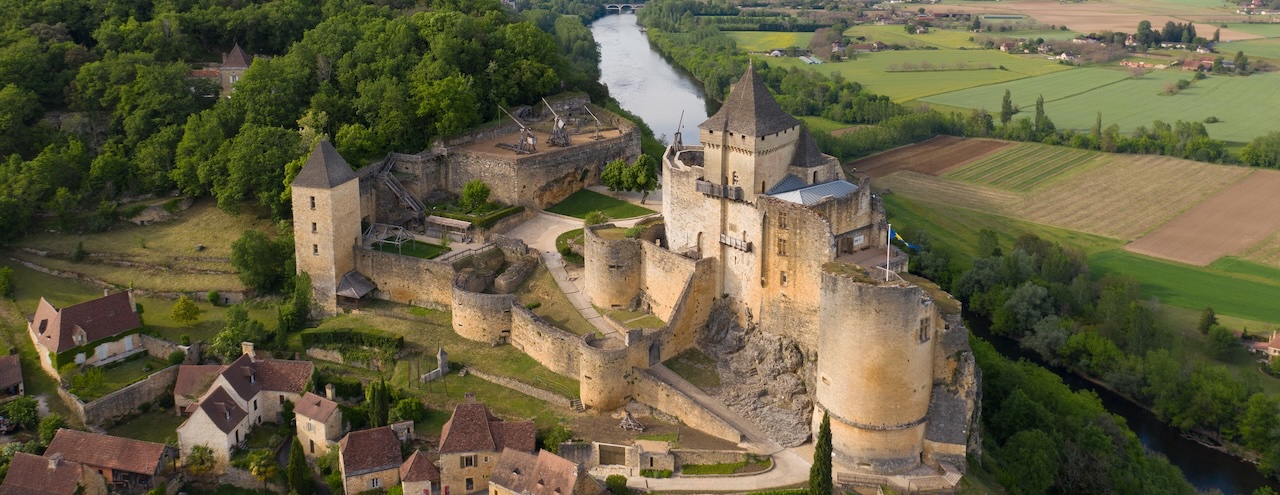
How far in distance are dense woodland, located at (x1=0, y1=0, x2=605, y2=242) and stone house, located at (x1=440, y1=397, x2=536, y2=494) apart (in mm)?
16353

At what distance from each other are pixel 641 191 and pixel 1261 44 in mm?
99548

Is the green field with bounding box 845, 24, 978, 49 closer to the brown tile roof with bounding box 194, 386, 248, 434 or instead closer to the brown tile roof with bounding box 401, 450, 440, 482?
the brown tile roof with bounding box 194, 386, 248, 434

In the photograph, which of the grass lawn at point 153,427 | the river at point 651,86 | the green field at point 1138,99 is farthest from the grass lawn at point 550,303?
the green field at point 1138,99

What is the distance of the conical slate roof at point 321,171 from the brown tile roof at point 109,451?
11012 millimetres

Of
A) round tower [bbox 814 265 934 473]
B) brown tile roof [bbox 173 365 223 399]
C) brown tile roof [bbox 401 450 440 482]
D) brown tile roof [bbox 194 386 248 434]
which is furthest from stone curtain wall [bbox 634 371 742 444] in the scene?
brown tile roof [bbox 173 365 223 399]

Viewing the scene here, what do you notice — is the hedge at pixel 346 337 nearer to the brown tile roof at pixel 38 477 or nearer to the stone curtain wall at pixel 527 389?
the stone curtain wall at pixel 527 389

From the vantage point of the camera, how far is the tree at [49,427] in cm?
3617

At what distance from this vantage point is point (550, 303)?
42031mm

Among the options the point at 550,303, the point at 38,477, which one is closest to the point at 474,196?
the point at 550,303

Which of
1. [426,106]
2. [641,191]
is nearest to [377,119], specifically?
[426,106]

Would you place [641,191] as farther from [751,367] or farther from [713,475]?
[713,475]

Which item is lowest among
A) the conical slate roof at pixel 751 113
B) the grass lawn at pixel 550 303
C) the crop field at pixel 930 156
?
the crop field at pixel 930 156

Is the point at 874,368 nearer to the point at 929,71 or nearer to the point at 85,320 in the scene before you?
the point at 85,320

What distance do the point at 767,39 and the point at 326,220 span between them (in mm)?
96078
